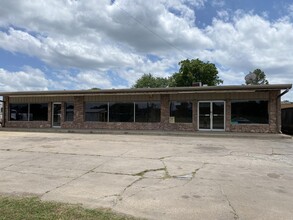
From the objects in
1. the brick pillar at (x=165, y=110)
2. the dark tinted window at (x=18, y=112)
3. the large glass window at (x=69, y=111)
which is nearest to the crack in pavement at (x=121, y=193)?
the brick pillar at (x=165, y=110)

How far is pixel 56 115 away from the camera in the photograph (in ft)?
79.0

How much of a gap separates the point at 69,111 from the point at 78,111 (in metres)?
0.98

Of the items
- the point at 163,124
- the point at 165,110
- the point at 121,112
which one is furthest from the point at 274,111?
the point at 121,112

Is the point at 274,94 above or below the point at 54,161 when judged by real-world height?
above

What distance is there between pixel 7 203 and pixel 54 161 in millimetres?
4236

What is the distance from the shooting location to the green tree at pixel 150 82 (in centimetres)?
6869

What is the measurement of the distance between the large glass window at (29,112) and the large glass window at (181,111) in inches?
414

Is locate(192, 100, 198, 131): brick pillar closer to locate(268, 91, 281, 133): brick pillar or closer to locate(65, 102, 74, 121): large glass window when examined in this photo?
locate(268, 91, 281, 133): brick pillar

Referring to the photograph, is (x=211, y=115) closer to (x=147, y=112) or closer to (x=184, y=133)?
(x=184, y=133)

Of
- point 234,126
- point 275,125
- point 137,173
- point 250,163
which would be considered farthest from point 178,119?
point 137,173

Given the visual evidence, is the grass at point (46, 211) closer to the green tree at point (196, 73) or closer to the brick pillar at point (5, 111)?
Answer: the brick pillar at point (5, 111)

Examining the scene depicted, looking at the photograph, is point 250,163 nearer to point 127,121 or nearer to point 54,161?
point 54,161

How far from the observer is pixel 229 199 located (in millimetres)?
5531

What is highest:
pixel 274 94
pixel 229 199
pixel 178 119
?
pixel 274 94
